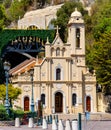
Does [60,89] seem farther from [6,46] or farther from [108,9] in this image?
[108,9]

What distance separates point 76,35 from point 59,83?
25.0 feet

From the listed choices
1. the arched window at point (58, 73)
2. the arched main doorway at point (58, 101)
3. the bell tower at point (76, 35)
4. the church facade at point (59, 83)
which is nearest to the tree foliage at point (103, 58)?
the church facade at point (59, 83)

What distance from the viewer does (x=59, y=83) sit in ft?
236

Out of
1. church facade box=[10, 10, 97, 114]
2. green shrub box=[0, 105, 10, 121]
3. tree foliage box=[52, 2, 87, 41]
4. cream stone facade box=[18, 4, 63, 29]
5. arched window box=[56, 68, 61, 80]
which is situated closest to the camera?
green shrub box=[0, 105, 10, 121]

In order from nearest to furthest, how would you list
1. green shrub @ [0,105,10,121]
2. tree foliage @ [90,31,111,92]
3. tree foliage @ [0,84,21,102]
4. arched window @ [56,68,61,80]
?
green shrub @ [0,105,10,121] → tree foliage @ [0,84,21,102] → tree foliage @ [90,31,111,92] → arched window @ [56,68,61,80]

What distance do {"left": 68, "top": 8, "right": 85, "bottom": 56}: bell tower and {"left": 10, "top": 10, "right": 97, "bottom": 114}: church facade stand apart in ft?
8.09

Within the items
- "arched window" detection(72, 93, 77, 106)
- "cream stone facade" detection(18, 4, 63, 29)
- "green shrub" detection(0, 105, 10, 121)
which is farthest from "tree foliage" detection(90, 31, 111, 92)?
"cream stone facade" detection(18, 4, 63, 29)

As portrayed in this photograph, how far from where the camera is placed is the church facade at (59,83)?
71.2m

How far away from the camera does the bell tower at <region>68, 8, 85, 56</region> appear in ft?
246

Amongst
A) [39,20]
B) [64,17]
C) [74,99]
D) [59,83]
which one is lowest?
[74,99]

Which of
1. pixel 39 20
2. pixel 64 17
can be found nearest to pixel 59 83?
pixel 64 17

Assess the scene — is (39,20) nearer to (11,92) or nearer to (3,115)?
(11,92)

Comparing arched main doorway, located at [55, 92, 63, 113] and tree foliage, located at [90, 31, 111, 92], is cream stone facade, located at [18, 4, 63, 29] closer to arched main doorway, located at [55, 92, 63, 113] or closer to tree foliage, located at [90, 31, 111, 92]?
tree foliage, located at [90, 31, 111, 92]

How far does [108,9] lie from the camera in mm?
92000
